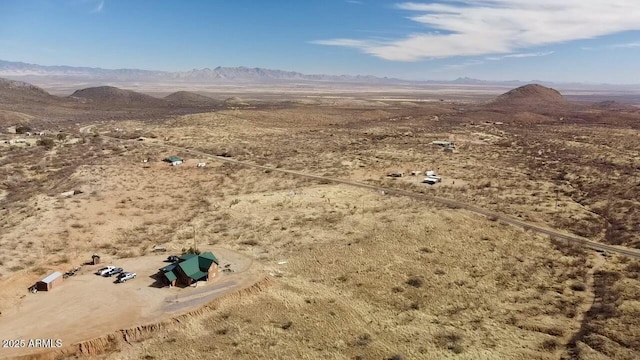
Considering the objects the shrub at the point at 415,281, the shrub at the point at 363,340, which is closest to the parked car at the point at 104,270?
the shrub at the point at 363,340

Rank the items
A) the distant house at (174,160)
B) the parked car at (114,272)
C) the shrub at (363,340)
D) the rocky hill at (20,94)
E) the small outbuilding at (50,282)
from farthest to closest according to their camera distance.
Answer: the rocky hill at (20,94), the distant house at (174,160), the parked car at (114,272), the small outbuilding at (50,282), the shrub at (363,340)

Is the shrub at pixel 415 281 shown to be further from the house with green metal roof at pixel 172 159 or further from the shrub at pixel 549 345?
the house with green metal roof at pixel 172 159

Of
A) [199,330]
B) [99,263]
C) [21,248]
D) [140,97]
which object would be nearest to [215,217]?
[99,263]

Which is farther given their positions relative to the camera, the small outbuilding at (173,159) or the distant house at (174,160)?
the small outbuilding at (173,159)

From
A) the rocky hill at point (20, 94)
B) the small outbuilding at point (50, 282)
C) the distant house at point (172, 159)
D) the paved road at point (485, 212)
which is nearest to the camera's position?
the small outbuilding at point (50, 282)

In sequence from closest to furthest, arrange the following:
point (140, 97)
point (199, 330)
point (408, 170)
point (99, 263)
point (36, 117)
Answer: point (199, 330) < point (99, 263) < point (408, 170) < point (36, 117) < point (140, 97)

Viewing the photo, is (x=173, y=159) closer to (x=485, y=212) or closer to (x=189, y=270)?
(x=189, y=270)

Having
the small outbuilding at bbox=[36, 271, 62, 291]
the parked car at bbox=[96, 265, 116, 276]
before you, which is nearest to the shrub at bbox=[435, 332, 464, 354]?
the parked car at bbox=[96, 265, 116, 276]

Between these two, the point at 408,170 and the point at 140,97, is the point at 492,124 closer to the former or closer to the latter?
the point at 408,170
